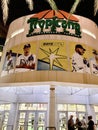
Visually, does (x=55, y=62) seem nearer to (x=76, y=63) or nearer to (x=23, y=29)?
(x=76, y=63)

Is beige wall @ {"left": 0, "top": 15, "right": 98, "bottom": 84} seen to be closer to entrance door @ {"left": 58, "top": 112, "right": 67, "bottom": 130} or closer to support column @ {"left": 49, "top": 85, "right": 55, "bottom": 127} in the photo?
support column @ {"left": 49, "top": 85, "right": 55, "bottom": 127}

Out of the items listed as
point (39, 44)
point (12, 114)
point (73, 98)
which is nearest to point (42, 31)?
point (39, 44)

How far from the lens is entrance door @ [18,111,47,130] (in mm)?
14859

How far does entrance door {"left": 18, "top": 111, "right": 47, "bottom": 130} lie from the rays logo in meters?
6.74

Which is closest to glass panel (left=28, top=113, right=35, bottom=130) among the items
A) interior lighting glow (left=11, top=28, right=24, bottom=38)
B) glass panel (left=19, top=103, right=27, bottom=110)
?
glass panel (left=19, top=103, right=27, bottom=110)

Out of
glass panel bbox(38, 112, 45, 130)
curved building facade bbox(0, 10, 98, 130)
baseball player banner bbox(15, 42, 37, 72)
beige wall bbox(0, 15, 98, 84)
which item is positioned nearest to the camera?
beige wall bbox(0, 15, 98, 84)

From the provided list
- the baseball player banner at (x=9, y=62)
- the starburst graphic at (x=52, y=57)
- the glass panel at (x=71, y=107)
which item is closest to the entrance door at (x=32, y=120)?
the glass panel at (x=71, y=107)

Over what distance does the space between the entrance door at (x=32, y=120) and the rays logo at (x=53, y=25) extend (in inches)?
→ 265

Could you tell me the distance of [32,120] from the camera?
1512cm

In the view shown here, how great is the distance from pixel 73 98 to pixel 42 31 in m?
6.34

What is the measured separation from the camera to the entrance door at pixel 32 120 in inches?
585

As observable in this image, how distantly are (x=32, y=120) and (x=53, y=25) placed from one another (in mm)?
8268

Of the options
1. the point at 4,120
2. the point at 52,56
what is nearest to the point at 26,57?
the point at 52,56

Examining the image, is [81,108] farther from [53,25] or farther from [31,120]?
[53,25]
